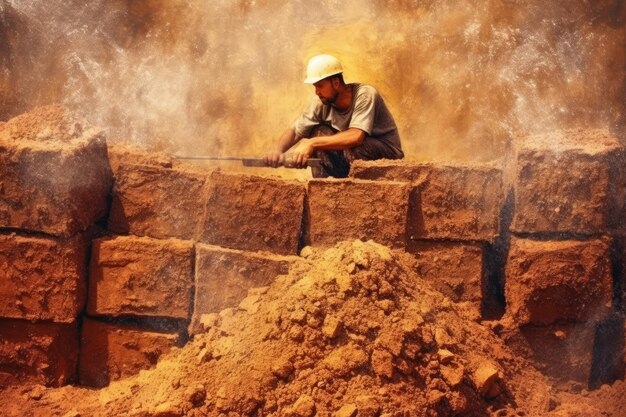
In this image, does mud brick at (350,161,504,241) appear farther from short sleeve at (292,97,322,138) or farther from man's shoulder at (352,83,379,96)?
short sleeve at (292,97,322,138)

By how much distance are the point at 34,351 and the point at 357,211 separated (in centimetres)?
207

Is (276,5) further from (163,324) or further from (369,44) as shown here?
(163,324)

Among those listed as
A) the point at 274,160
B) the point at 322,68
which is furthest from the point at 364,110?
the point at 274,160

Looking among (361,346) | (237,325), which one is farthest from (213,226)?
(361,346)

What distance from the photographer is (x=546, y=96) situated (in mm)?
8070

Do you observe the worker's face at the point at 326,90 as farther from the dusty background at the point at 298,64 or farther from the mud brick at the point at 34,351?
the dusty background at the point at 298,64

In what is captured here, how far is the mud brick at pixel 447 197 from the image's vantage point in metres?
4.02

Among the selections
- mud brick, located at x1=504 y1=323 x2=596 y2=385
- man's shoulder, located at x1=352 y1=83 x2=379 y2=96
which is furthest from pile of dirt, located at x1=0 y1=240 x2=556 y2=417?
man's shoulder, located at x1=352 y1=83 x2=379 y2=96

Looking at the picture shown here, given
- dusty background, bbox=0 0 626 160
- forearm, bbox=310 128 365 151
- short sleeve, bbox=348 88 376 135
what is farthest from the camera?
dusty background, bbox=0 0 626 160

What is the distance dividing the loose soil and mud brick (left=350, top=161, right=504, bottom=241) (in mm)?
331

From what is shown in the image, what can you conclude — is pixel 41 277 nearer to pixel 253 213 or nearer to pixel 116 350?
pixel 116 350

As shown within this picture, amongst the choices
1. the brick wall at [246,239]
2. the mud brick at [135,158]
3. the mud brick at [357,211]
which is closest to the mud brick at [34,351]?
the brick wall at [246,239]

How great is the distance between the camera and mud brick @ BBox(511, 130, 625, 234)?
3930mm

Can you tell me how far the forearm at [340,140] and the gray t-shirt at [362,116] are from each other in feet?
0.27
